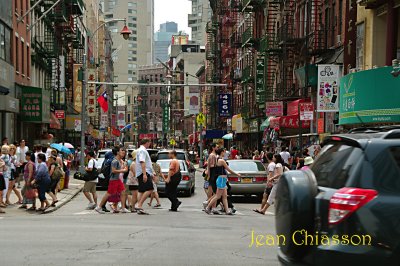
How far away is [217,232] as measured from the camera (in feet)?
42.9

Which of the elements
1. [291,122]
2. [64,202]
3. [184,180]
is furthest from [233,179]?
[291,122]

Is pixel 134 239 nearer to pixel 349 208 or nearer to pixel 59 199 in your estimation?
pixel 349 208

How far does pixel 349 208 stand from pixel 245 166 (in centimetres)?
1753

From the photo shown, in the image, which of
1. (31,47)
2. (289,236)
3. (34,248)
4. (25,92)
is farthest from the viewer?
(31,47)

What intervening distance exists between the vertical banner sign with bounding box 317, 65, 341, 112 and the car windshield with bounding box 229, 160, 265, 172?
19.2 ft

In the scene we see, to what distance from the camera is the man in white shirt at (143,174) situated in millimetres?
17000

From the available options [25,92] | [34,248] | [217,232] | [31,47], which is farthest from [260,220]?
[31,47]

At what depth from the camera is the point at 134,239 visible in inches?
462

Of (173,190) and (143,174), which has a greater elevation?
(143,174)

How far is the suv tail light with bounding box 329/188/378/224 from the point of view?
5.16 metres

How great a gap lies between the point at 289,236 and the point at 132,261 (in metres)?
4.30

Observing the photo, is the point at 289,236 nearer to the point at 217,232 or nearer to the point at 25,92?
the point at 217,232

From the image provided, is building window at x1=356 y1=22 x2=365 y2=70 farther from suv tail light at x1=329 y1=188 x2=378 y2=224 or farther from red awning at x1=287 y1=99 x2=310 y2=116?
suv tail light at x1=329 y1=188 x2=378 y2=224

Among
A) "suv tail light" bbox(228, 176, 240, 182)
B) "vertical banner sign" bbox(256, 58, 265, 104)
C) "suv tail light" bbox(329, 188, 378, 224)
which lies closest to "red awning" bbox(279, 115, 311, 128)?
"vertical banner sign" bbox(256, 58, 265, 104)
